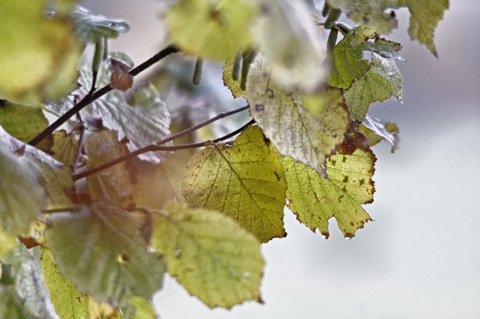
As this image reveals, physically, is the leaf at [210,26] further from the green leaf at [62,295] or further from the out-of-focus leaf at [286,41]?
the green leaf at [62,295]

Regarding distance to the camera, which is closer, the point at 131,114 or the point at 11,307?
the point at 11,307

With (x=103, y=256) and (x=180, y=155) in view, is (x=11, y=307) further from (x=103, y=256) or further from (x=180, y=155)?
(x=180, y=155)

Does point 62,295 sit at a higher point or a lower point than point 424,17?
lower

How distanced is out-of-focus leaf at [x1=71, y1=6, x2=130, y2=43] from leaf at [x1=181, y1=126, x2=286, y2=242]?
0.06 m

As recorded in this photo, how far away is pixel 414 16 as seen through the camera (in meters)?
0.17

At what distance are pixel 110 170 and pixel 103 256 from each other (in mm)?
75

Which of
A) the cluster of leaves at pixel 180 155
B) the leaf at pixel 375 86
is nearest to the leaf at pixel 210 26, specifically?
the cluster of leaves at pixel 180 155

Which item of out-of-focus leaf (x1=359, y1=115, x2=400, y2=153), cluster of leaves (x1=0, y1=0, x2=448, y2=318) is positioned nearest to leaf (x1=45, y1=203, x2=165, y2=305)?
cluster of leaves (x1=0, y1=0, x2=448, y2=318)

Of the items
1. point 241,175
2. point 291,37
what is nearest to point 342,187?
point 241,175

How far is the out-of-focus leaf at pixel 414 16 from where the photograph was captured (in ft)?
0.53

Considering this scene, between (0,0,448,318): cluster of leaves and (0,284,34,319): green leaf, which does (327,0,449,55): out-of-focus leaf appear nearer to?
(0,0,448,318): cluster of leaves

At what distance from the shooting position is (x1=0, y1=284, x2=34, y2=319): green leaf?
16 centimetres

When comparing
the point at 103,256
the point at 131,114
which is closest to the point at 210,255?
A: the point at 103,256

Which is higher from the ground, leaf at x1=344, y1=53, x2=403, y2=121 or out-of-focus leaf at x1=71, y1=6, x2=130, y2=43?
out-of-focus leaf at x1=71, y1=6, x2=130, y2=43
